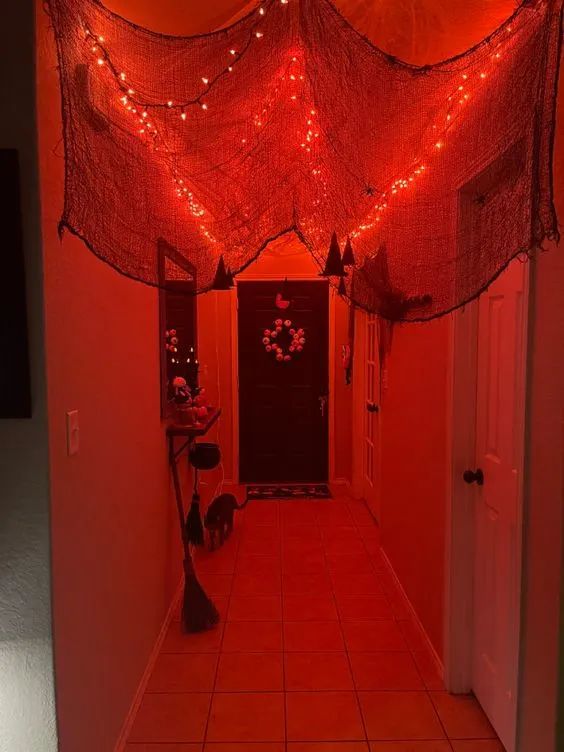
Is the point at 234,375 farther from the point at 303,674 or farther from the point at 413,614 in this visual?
the point at 303,674

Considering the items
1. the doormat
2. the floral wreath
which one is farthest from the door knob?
the floral wreath

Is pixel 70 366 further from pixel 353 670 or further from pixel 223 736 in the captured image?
pixel 353 670

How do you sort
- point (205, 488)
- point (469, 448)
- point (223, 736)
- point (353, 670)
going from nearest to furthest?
point (223, 736)
point (469, 448)
point (353, 670)
point (205, 488)

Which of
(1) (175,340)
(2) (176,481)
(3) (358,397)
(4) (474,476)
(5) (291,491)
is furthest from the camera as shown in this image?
(5) (291,491)

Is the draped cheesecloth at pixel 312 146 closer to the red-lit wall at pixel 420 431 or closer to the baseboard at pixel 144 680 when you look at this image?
the red-lit wall at pixel 420 431

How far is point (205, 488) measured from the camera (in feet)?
12.8

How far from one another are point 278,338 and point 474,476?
10.1 feet

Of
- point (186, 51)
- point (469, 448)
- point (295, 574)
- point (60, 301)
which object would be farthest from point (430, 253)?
point (295, 574)

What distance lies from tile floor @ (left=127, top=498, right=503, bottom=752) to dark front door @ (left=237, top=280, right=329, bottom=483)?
167 cm

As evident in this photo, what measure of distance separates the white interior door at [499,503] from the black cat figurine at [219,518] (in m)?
1.85

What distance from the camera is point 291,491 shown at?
15.5ft

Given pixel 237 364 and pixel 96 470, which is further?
pixel 237 364

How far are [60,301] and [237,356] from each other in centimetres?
355

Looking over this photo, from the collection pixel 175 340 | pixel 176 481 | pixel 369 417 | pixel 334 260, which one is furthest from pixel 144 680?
pixel 369 417
